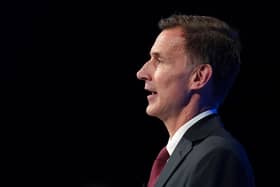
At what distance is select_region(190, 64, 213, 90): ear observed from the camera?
5.74 ft

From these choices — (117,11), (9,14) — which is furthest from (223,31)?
(9,14)

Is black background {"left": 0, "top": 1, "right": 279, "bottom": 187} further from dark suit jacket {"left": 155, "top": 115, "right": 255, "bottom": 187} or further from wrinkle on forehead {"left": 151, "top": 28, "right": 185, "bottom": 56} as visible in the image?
dark suit jacket {"left": 155, "top": 115, "right": 255, "bottom": 187}

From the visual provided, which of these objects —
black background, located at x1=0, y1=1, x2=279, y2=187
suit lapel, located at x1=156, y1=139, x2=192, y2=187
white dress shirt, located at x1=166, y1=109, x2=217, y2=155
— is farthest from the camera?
black background, located at x1=0, y1=1, x2=279, y2=187

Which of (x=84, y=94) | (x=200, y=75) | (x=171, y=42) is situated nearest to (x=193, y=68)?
(x=200, y=75)

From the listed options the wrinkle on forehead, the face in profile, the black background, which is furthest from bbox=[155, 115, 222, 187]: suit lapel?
the black background

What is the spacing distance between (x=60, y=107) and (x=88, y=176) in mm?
498

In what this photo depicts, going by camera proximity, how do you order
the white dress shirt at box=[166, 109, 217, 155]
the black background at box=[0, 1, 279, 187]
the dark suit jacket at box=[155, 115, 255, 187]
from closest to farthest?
the dark suit jacket at box=[155, 115, 255, 187]
the white dress shirt at box=[166, 109, 217, 155]
the black background at box=[0, 1, 279, 187]

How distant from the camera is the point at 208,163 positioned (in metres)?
1.50

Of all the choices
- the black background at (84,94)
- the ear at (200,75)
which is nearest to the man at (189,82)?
the ear at (200,75)

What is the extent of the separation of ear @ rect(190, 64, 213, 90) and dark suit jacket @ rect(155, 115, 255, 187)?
143 millimetres

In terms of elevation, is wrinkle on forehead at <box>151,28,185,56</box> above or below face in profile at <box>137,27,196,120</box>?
above

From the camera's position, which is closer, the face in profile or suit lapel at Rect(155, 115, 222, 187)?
suit lapel at Rect(155, 115, 222, 187)

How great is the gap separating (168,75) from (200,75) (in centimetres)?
10

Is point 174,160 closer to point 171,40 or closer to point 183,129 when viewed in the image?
point 183,129
